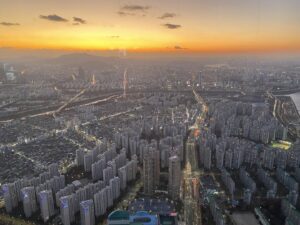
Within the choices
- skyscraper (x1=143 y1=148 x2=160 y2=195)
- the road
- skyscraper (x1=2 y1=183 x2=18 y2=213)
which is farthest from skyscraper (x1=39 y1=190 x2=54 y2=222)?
the road

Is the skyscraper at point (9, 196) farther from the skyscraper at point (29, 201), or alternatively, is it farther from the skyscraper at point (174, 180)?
the skyscraper at point (174, 180)

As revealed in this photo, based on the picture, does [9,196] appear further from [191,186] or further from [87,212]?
[191,186]

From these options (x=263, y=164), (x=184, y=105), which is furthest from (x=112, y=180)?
(x=184, y=105)

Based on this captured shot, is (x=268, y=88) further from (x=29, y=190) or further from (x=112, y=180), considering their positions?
(x=29, y=190)

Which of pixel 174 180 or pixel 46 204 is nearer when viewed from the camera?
pixel 46 204

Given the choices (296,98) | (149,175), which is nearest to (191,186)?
(149,175)

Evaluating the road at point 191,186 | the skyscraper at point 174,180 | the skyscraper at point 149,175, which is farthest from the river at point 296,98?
the skyscraper at point 149,175

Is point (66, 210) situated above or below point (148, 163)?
below

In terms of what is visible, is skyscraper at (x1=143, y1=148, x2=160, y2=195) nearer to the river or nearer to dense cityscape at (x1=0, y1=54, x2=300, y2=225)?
dense cityscape at (x1=0, y1=54, x2=300, y2=225)

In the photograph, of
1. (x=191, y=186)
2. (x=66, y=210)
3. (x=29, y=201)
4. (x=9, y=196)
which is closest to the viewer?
(x=66, y=210)
